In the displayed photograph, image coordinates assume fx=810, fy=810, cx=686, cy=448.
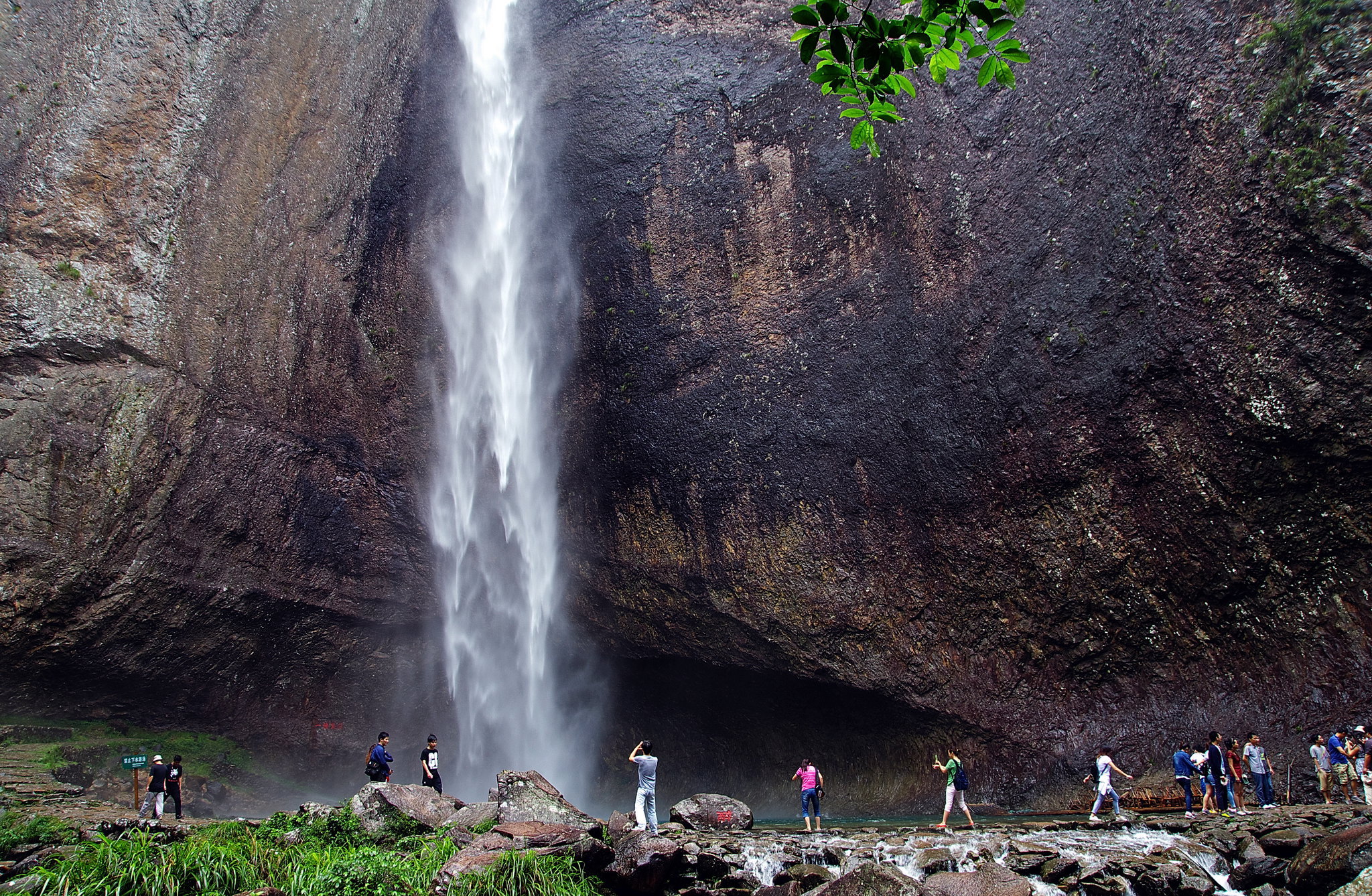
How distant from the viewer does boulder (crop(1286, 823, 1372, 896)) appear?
679 cm

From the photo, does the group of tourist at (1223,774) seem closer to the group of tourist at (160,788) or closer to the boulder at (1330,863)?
the group of tourist at (160,788)

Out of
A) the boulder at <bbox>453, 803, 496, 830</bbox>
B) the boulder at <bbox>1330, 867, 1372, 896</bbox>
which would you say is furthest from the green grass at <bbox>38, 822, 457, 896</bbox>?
the boulder at <bbox>1330, 867, 1372, 896</bbox>

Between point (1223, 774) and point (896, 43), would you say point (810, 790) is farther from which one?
point (896, 43)

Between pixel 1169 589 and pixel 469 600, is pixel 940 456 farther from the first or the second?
pixel 469 600

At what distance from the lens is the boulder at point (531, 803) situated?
10.4m

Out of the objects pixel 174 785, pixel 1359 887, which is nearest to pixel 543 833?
pixel 1359 887

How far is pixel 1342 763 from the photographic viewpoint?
10594mm

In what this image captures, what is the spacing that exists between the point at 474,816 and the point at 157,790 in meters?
5.56

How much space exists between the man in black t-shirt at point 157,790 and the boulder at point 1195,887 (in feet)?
43.4

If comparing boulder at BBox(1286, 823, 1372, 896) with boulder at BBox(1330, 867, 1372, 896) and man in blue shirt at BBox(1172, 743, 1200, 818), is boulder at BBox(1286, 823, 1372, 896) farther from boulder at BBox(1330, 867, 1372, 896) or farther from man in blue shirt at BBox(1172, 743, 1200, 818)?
man in blue shirt at BBox(1172, 743, 1200, 818)

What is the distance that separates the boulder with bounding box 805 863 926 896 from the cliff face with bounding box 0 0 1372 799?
854 centimetres

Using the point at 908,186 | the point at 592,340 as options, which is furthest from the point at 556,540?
the point at 908,186

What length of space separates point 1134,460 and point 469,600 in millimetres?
13874

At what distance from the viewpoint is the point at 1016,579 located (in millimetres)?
14344
